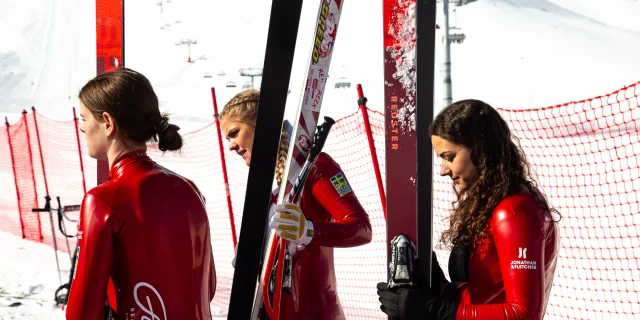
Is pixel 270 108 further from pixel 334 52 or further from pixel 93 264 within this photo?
pixel 334 52

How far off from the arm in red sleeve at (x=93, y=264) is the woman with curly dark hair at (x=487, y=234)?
2.57ft

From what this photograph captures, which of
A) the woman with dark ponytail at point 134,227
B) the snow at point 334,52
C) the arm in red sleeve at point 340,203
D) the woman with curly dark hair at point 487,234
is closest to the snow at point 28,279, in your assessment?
the arm in red sleeve at point 340,203

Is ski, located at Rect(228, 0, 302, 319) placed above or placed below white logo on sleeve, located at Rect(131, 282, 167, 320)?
above

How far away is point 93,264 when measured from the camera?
1672mm

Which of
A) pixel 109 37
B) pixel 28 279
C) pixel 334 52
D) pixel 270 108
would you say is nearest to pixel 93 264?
pixel 270 108

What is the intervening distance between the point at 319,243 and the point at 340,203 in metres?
0.16

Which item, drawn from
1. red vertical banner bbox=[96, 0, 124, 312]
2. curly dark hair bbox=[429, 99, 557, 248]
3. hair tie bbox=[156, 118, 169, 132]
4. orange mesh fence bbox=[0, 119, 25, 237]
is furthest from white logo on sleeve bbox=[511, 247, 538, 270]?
orange mesh fence bbox=[0, 119, 25, 237]

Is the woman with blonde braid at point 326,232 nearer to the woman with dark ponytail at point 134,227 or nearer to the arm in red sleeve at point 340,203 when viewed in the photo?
the arm in red sleeve at point 340,203

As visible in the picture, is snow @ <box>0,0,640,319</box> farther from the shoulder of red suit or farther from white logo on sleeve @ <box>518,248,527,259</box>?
white logo on sleeve @ <box>518,248,527,259</box>

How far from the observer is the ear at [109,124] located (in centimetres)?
187

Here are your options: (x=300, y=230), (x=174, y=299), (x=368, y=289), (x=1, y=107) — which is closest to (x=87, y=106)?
(x=174, y=299)

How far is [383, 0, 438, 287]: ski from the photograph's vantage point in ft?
7.12

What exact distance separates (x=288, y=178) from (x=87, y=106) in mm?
577

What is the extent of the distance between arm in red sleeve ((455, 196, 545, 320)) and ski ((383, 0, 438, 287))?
0.93 feet
